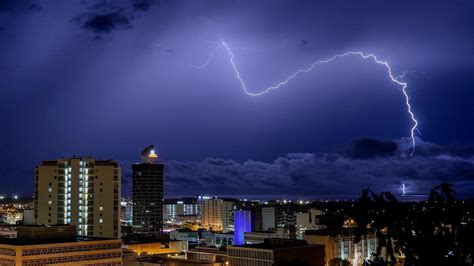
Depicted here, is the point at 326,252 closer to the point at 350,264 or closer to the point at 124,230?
the point at 350,264

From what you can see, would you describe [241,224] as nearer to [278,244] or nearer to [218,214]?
[278,244]

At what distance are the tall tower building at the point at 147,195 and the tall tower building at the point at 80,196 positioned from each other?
4013cm

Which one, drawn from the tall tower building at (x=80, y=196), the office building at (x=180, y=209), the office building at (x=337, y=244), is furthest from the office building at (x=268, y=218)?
the office building at (x=180, y=209)

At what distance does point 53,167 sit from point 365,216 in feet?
141

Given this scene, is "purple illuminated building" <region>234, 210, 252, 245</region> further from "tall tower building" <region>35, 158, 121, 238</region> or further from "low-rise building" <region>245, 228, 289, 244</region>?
"tall tower building" <region>35, 158, 121, 238</region>

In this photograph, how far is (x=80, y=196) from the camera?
45.9 meters

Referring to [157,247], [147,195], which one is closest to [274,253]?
[157,247]

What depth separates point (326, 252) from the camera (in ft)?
151

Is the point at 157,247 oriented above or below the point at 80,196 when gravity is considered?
below

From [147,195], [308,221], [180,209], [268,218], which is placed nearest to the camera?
[308,221]

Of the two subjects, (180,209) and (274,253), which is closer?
(274,253)

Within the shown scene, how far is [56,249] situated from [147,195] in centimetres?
5496

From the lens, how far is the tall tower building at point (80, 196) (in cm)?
4572

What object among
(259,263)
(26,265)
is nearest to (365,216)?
(26,265)
